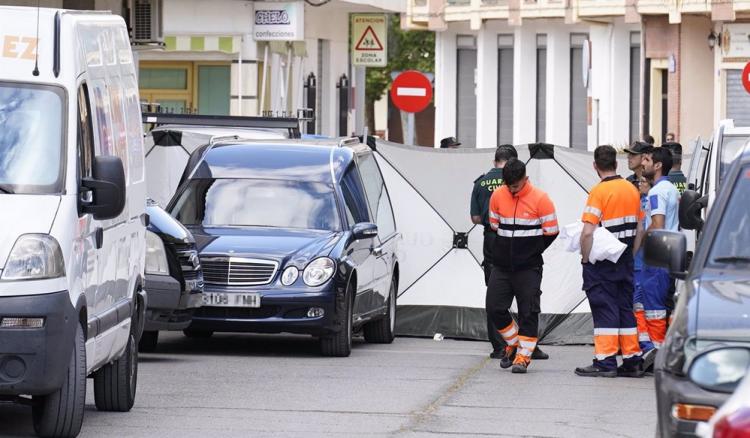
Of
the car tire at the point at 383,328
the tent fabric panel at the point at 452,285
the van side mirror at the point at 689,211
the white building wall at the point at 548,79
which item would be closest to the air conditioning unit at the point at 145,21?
the tent fabric panel at the point at 452,285

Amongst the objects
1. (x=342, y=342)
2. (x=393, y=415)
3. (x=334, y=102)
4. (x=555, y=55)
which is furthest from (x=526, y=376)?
(x=555, y=55)

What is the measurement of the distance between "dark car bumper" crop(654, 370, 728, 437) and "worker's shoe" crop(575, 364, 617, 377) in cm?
768

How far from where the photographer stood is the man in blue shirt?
15750 mm

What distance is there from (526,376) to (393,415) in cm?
338

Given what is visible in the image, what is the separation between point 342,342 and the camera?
54.5 feet

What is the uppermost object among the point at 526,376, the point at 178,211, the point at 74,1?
the point at 74,1

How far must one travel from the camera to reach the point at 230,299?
53.4 feet

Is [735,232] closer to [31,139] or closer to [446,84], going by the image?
[31,139]

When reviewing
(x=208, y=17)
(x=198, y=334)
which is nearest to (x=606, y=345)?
(x=198, y=334)

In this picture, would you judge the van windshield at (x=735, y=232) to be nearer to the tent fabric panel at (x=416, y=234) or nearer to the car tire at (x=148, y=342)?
the car tire at (x=148, y=342)

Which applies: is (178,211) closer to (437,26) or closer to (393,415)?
(393,415)

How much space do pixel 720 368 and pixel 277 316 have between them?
9331 mm

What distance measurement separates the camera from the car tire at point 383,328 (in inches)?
737

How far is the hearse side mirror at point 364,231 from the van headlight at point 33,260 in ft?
23.2
